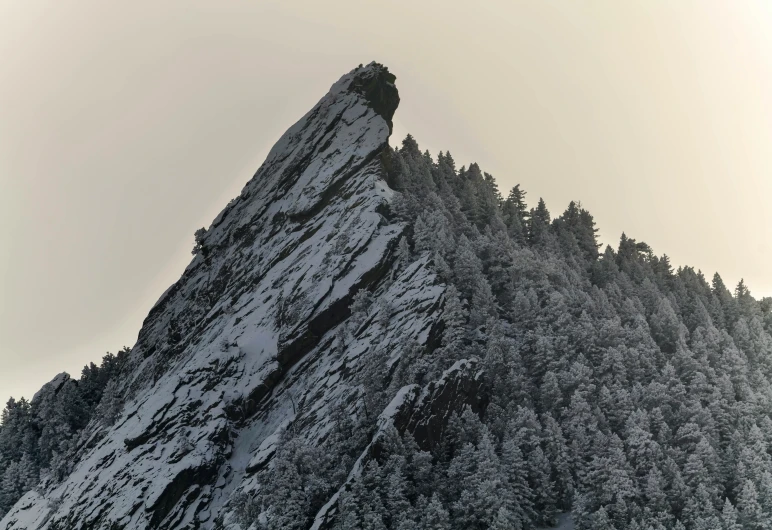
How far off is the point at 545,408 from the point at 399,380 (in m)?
18.3

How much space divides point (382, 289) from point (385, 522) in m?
34.8

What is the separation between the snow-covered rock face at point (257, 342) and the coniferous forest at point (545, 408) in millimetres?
3880

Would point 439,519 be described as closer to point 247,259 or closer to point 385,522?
point 385,522

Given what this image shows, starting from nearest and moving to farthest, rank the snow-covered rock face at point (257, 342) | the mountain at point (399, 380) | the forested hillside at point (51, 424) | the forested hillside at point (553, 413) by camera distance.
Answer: the forested hillside at point (553, 413) < the mountain at point (399, 380) < the snow-covered rock face at point (257, 342) < the forested hillside at point (51, 424)

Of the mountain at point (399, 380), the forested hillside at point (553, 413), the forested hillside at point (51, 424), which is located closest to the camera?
the forested hillside at point (553, 413)

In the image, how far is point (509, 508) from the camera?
248 ft

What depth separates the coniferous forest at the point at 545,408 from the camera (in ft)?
252

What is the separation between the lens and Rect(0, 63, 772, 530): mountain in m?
78.9

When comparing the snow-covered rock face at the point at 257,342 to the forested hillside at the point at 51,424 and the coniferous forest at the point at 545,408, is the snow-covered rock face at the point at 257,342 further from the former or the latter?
the forested hillside at the point at 51,424

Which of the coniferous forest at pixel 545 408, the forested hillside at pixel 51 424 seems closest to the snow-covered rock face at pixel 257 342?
the coniferous forest at pixel 545 408

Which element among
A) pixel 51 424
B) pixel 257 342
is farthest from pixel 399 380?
pixel 51 424

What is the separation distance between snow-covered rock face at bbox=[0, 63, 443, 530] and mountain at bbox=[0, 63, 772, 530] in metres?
0.33

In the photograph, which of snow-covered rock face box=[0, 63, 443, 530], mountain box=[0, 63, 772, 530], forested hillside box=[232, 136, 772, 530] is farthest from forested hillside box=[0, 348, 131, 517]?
forested hillside box=[232, 136, 772, 530]

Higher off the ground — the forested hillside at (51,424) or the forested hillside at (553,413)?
the forested hillside at (51,424)
